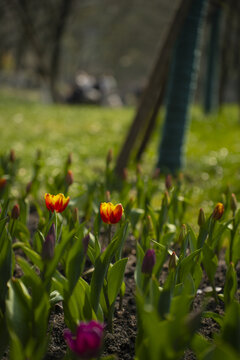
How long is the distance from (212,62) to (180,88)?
8.13 m

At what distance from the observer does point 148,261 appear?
66.1 inches

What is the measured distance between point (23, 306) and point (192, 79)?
4.38 m

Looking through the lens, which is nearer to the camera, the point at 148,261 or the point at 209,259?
the point at 148,261

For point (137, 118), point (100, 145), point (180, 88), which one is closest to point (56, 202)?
point (137, 118)

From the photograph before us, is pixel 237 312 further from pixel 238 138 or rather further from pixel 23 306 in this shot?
pixel 238 138

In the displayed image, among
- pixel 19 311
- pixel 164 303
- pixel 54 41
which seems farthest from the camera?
pixel 54 41

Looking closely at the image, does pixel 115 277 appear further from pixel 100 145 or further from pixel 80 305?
pixel 100 145

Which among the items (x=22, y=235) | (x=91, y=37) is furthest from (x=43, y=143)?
(x=91, y=37)

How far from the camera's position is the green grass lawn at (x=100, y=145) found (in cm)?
572

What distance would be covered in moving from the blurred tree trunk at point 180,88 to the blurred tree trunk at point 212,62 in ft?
25.6

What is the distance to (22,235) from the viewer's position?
8.50ft

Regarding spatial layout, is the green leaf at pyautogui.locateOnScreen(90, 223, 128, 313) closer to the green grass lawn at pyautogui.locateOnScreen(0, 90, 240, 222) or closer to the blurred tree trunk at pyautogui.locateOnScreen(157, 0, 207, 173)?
the green grass lawn at pyautogui.locateOnScreen(0, 90, 240, 222)

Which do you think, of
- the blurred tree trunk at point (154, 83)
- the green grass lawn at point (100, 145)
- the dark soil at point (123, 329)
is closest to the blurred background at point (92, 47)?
the blurred tree trunk at point (154, 83)

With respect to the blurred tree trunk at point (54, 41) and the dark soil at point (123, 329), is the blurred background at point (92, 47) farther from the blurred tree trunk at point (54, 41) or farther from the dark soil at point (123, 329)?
the dark soil at point (123, 329)
